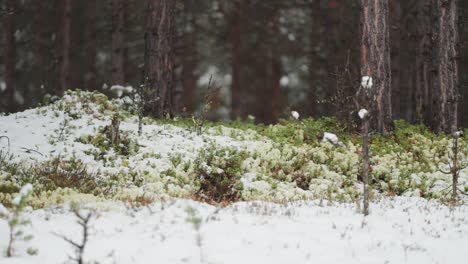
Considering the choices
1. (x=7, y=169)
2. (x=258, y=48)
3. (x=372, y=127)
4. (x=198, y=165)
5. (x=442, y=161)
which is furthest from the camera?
(x=258, y=48)

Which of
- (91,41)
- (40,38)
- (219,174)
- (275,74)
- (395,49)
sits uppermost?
(40,38)

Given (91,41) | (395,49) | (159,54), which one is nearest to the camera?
(159,54)

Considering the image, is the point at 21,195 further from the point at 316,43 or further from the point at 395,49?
the point at 316,43

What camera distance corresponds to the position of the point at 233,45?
73.3 feet

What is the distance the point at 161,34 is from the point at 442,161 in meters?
7.80

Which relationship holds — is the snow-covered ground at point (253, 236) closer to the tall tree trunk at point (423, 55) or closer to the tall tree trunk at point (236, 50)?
the tall tree trunk at point (423, 55)

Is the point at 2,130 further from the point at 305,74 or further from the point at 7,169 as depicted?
the point at 305,74

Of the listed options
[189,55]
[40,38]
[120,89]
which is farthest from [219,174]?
[40,38]

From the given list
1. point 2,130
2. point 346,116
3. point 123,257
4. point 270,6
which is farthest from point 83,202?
point 270,6

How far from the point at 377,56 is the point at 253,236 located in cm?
739

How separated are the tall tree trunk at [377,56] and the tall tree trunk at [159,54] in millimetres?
5214

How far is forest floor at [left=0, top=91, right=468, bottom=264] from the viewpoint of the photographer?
4.91 m

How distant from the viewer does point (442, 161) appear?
387 inches

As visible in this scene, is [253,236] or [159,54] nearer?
[253,236]
